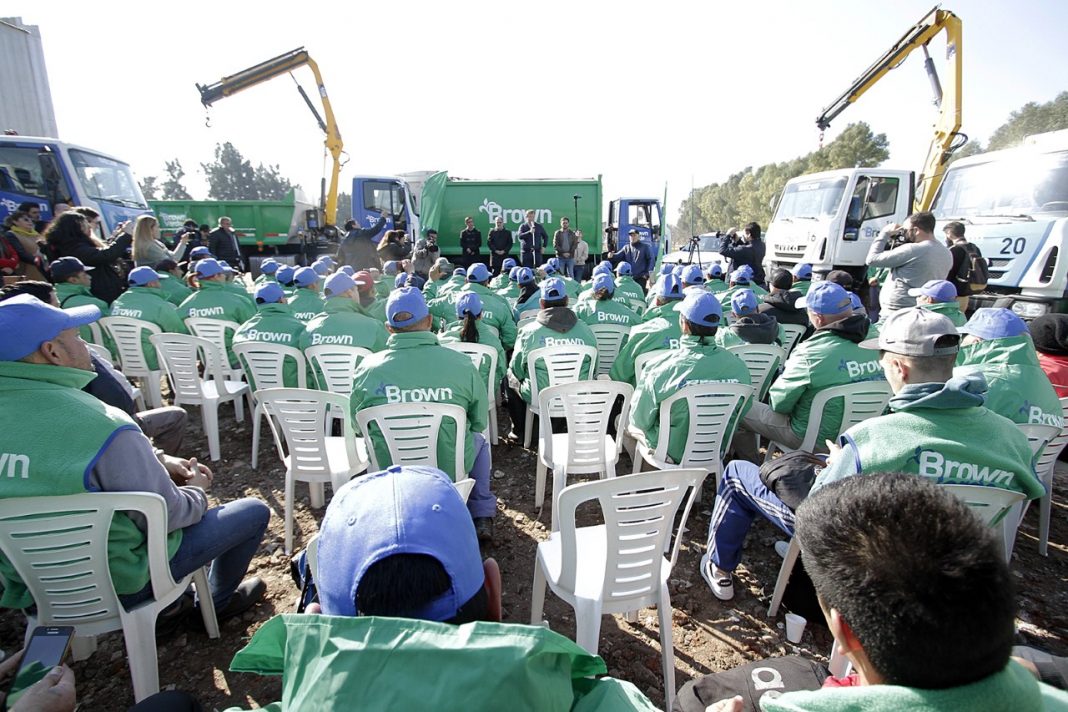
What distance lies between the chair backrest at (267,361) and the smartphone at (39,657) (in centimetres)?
285

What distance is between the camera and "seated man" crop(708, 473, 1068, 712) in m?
0.85

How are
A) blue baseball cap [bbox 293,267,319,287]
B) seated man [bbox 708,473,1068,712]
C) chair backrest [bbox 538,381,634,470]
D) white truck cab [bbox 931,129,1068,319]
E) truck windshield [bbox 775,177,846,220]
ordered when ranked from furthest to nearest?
1. truck windshield [bbox 775,177,846,220]
2. white truck cab [bbox 931,129,1068,319]
3. blue baseball cap [bbox 293,267,319,287]
4. chair backrest [bbox 538,381,634,470]
5. seated man [bbox 708,473,1068,712]

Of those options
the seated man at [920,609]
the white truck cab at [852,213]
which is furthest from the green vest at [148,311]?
the white truck cab at [852,213]

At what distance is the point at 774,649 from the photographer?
261 cm

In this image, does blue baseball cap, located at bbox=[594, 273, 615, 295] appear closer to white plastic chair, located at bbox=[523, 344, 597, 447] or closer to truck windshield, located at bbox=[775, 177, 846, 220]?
white plastic chair, located at bbox=[523, 344, 597, 447]

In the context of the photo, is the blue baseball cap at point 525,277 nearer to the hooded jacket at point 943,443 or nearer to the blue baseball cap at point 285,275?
the blue baseball cap at point 285,275

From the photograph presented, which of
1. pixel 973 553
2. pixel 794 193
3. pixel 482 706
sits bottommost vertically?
pixel 482 706

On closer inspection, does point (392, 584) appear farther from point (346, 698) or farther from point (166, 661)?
point (166, 661)

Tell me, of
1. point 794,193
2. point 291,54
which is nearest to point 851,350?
point 794,193

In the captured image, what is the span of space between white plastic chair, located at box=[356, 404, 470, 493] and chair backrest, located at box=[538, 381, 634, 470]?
0.77 m

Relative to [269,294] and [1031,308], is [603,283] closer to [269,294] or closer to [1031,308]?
[269,294]

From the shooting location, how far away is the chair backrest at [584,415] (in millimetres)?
3480

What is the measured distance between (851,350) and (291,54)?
1794cm

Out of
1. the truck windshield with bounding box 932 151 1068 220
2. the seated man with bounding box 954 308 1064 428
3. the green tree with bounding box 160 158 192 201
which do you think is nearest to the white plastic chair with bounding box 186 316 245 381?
the seated man with bounding box 954 308 1064 428
